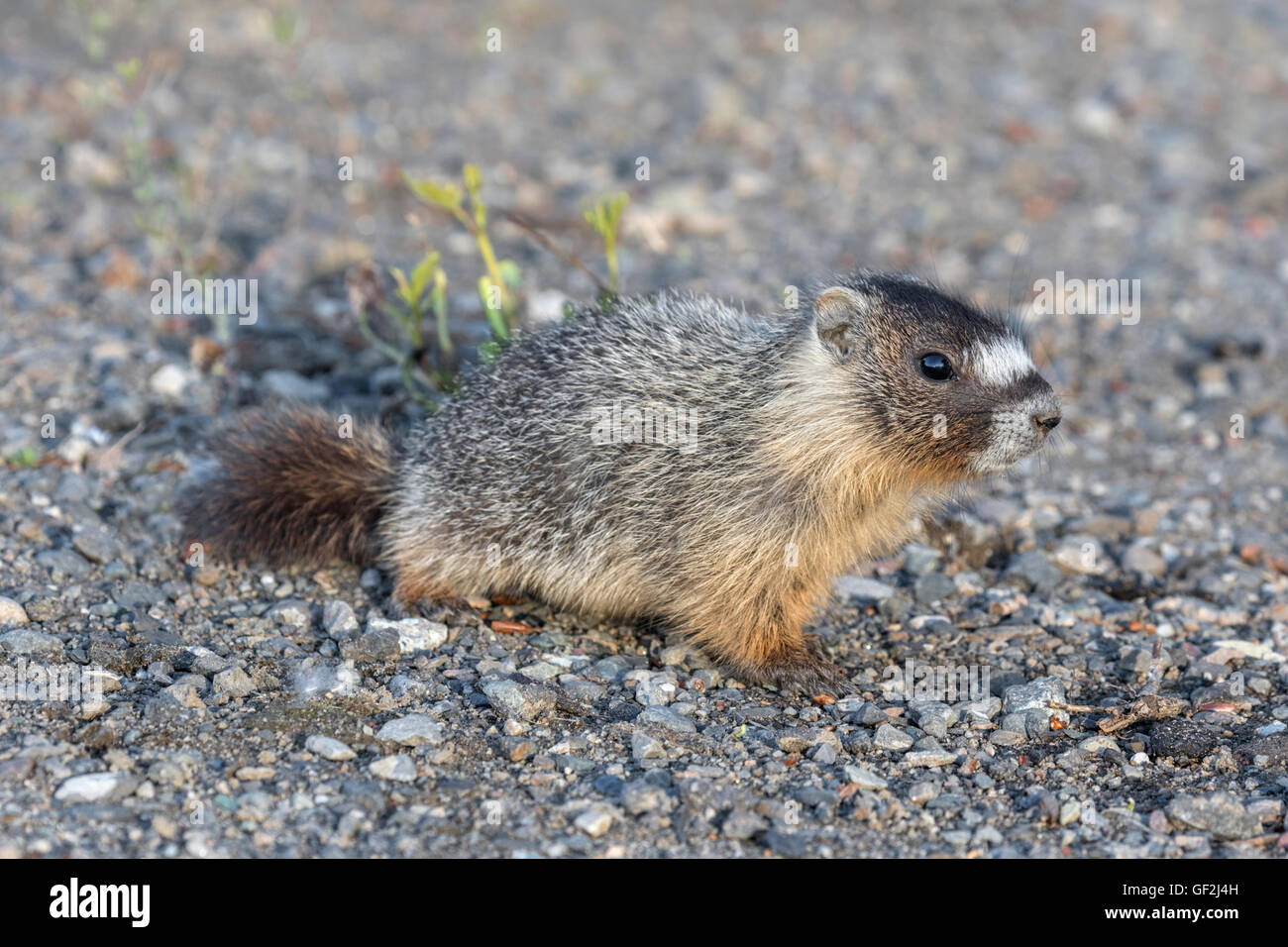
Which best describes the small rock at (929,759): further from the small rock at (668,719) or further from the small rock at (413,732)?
the small rock at (413,732)

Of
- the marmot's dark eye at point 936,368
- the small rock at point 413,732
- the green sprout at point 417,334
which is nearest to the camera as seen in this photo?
the small rock at point 413,732

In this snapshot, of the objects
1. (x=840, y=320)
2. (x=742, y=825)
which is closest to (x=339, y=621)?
(x=742, y=825)

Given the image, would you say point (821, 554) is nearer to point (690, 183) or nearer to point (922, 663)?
point (922, 663)

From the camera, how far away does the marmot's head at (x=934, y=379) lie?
674 cm

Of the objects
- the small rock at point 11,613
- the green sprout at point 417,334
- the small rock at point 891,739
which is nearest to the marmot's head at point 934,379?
the small rock at point 891,739

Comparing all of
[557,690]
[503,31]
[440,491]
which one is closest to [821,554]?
[557,690]

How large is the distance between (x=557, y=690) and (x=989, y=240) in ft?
25.9

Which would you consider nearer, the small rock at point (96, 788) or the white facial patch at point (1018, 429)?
the small rock at point (96, 788)

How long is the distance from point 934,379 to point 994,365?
12.4 inches

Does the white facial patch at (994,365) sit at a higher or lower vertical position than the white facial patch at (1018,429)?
higher

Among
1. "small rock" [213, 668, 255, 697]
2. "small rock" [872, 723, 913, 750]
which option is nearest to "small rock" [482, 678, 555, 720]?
"small rock" [213, 668, 255, 697]

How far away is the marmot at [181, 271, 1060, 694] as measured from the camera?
6891mm

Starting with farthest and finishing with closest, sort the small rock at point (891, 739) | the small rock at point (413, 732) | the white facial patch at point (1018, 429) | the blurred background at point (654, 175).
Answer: the blurred background at point (654, 175) → the white facial patch at point (1018, 429) → the small rock at point (891, 739) → the small rock at point (413, 732)

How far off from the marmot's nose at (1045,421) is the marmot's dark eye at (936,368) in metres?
0.48
